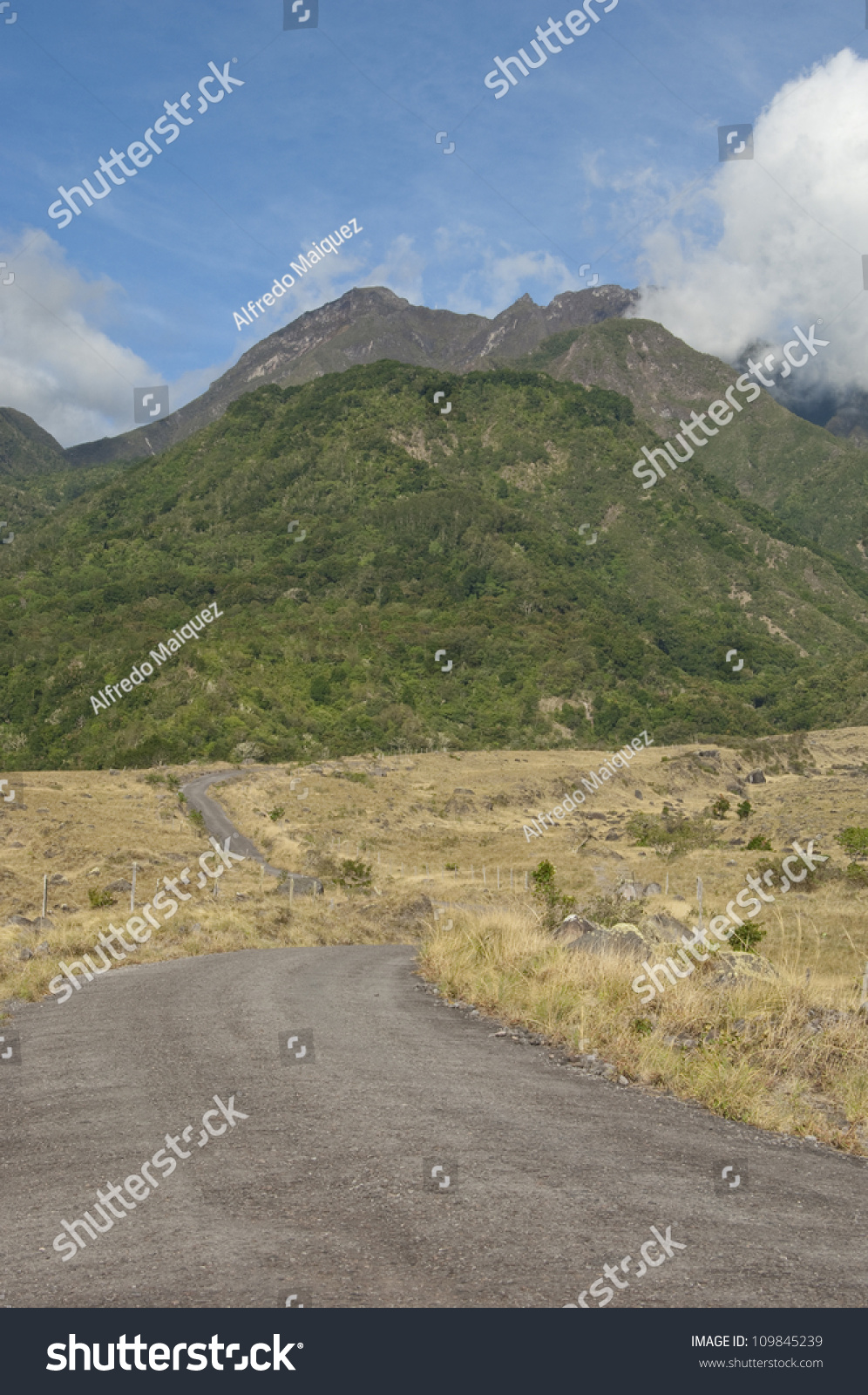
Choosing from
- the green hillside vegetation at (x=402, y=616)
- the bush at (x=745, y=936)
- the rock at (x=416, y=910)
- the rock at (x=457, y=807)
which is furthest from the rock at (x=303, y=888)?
the green hillside vegetation at (x=402, y=616)

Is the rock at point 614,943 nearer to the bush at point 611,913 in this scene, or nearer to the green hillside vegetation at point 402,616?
the bush at point 611,913

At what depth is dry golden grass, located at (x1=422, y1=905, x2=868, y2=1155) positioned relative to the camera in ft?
22.2

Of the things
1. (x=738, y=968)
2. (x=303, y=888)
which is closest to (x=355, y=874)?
(x=303, y=888)

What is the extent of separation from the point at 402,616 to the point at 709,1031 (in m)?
134

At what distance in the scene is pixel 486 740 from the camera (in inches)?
4286

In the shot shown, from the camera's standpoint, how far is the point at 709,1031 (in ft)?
28.6

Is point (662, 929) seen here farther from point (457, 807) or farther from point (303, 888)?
point (457, 807)

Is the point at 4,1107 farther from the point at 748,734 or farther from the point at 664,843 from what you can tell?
the point at 748,734

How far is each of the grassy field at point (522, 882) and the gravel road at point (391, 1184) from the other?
120 cm

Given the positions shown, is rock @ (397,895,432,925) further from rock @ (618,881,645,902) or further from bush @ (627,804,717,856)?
bush @ (627,804,717,856)

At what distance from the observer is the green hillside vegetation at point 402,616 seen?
105 meters

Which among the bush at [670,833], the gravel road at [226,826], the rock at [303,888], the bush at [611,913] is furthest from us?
the bush at [670,833]

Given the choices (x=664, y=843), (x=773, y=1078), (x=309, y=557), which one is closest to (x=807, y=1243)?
(x=773, y=1078)
